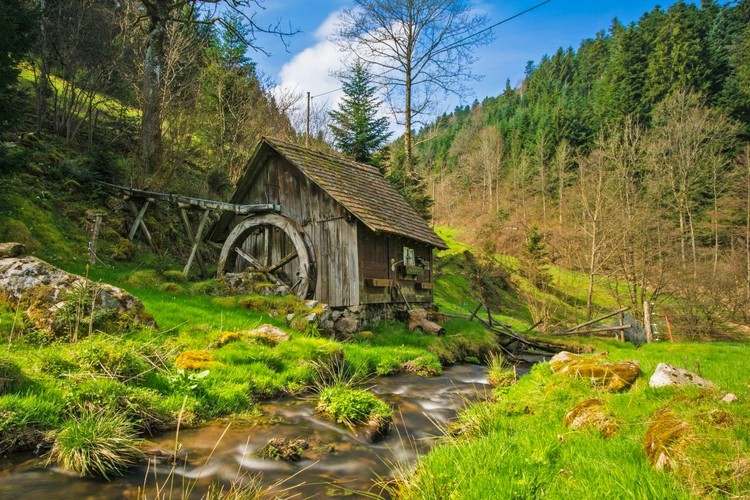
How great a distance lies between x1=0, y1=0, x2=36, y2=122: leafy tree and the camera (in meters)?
9.81

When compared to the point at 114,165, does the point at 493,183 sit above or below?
above

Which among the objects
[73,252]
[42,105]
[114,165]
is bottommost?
[73,252]

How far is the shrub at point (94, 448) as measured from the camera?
4.04 meters

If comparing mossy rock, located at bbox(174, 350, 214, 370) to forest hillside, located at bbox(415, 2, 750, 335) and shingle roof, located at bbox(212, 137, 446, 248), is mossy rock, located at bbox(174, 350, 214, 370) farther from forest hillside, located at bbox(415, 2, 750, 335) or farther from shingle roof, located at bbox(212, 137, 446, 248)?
A: forest hillside, located at bbox(415, 2, 750, 335)

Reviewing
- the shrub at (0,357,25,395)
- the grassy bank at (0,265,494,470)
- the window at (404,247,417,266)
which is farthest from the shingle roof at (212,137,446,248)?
the shrub at (0,357,25,395)

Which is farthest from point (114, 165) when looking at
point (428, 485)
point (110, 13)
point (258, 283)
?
point (428, 485)

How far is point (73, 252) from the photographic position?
12477mm

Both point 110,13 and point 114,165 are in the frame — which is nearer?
point 114,165

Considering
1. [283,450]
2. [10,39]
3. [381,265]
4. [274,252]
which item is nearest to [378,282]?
[381,265]

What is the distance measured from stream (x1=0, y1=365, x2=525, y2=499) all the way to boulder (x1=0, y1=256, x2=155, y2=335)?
300 cm

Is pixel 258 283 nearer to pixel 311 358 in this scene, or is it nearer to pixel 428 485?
pixel 311 358

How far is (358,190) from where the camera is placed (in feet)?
47.4

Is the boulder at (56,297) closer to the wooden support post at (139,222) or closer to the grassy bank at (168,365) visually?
the grassy bank at (168,365)

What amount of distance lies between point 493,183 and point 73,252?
5233cm
